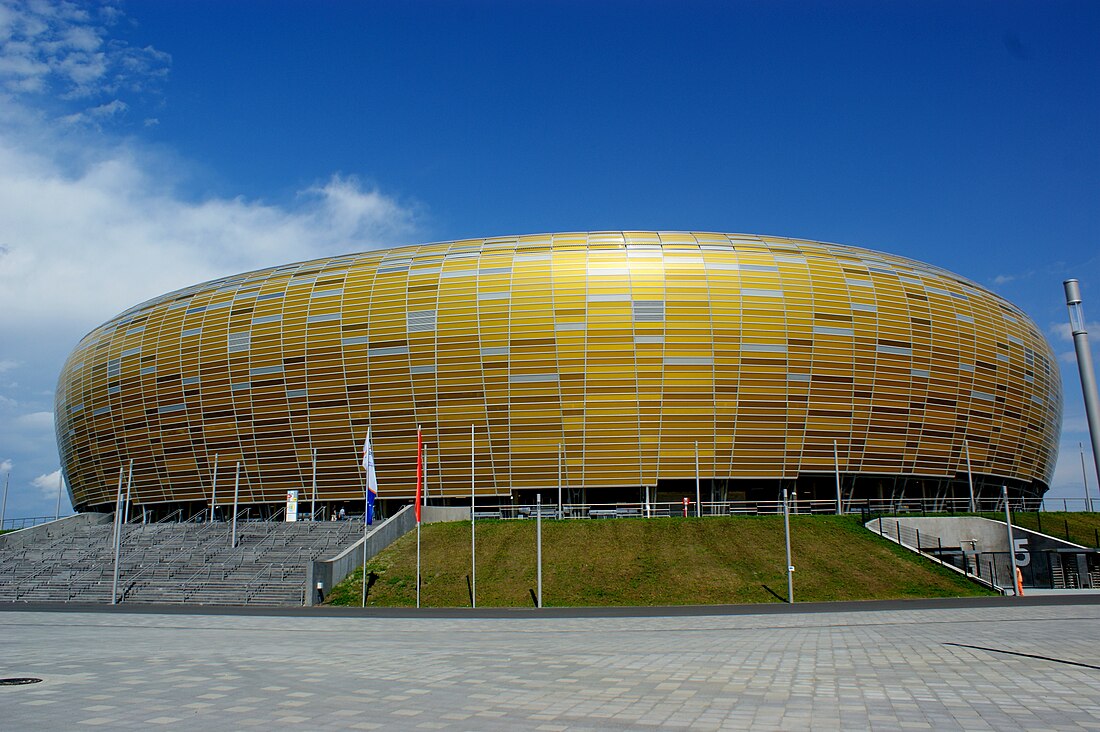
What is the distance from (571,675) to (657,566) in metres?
25.7

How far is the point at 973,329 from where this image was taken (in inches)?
2618

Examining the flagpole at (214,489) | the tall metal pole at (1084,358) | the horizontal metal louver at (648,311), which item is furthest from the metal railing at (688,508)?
the tall metal pole at (1084,358)

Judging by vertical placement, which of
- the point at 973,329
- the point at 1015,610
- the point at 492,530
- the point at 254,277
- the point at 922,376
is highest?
the point at 254,277

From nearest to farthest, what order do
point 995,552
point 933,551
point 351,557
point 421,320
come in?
1. point 995,552
2. point 351,557
3. point 933,551
4. point 421,320

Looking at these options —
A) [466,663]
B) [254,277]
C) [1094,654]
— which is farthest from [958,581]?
[254,277]

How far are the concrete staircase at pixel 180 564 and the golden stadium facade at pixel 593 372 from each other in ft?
38.9

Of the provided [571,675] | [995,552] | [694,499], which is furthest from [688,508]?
[571,675]

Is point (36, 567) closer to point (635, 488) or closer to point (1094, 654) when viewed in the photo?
point (635, 488)

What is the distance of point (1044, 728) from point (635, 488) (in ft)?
174

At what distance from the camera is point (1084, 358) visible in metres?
11.6

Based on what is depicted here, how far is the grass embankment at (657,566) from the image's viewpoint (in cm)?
3562

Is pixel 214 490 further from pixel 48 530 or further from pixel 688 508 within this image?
pixel 688 508

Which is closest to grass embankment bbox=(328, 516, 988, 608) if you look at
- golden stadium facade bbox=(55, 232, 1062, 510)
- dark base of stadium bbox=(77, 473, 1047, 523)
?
dark base of stadium bbox=(77, 473, 1047, 523)

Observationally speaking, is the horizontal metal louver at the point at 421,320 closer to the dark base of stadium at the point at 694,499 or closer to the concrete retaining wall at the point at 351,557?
the dark base of stadium at the point at 694,499
